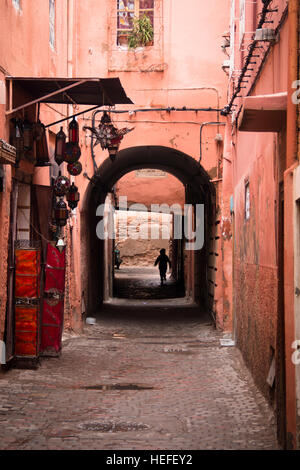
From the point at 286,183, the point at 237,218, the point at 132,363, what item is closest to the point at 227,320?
the point at 237,218

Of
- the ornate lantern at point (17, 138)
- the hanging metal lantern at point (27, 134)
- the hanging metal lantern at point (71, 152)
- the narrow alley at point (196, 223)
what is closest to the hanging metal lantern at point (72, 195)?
the narrow alley at point (196, 223)

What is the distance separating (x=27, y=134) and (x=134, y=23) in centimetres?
544

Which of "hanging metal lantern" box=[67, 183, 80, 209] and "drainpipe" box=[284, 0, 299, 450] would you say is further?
"hanging metal lantern" box=[67, 183, 80, 209]

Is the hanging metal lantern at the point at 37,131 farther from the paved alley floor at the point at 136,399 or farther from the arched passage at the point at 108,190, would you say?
the arched passage at the point at 108,190

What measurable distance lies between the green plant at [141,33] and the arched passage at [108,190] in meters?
2.06

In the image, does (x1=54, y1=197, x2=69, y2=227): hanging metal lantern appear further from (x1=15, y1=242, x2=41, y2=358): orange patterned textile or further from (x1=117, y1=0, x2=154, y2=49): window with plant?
(x1=117, y1=0, x2=154, y2=49): window with plant

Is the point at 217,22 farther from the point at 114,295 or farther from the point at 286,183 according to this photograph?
the point at 114,295

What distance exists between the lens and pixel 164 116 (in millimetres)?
13562

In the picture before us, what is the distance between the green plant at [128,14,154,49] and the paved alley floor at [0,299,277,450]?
18.9 feet

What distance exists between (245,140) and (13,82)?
11.0 ft

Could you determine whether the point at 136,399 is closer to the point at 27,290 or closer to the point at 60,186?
the point at 27,290

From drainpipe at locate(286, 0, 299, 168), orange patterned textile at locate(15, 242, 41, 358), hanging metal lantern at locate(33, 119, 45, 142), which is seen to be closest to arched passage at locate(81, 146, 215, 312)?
hanging metal lantern at locate(33, 119, 45, 142)

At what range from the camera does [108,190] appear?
60.7 ft

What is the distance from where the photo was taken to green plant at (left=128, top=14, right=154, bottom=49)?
528 inches
